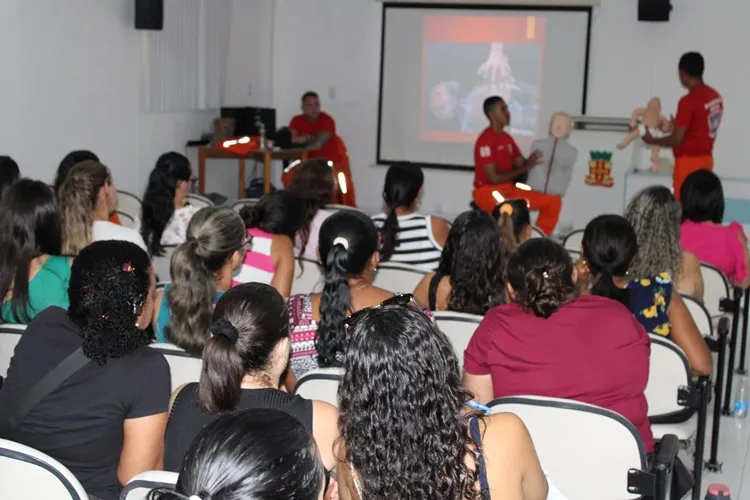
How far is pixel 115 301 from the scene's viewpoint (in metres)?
2.31

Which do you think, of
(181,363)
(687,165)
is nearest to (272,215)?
(181,363)

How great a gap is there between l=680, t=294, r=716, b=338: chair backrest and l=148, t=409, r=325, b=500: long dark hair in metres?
2.91

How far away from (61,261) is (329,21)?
26.5 feet

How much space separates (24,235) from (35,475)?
4.96 feet

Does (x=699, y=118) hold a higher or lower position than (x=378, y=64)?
lower

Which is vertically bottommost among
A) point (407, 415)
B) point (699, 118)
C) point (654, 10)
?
point (407, 415)

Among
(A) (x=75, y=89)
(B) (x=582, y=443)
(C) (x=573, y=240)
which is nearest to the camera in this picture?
(B) (x=582, y=443)

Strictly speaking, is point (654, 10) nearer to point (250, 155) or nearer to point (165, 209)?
point (250, 155)

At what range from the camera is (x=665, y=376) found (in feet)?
10.4

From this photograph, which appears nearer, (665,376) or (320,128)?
(665,376)

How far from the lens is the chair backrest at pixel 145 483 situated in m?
1.73

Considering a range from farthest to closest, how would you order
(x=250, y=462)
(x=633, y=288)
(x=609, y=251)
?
(x=633, y=288), (x=609, y=251), (x=250, y=462)

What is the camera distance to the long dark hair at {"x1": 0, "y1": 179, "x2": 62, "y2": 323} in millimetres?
3195

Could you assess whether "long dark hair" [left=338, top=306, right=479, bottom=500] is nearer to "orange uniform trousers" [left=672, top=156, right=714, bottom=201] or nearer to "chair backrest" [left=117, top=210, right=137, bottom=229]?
"chair backrest" [left=117, top=210, right=137, bottom=229]
